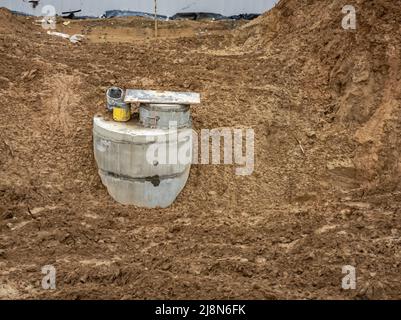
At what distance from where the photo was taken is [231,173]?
342 inches

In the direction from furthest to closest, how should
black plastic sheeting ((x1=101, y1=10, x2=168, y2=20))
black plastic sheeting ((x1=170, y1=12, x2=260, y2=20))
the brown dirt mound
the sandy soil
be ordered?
black plastic sheeting ((x1=170, y1=12, x2=260, y2=20))
black plastic sheeting ((x1=101, y1=10, x2=168, y2=20))
the brown dirt mound
the sandy soil

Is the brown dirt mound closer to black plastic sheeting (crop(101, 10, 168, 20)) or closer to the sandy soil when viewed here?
the sandy soil

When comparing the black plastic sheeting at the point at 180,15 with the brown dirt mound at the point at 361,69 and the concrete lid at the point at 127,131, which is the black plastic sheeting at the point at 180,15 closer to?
the brown dirt mound at the point at 361,69

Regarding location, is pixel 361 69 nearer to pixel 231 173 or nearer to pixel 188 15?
pixel 231 173

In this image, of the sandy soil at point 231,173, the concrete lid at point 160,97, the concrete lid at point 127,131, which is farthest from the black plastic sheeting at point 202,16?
the concrete lid at point 127,131

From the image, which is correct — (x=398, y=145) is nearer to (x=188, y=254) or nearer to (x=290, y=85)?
(x=290, y=85)

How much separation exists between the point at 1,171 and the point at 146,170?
1.95 meters

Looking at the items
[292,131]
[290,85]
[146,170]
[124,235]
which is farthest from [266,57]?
[124,235]

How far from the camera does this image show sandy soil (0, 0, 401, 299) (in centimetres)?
677

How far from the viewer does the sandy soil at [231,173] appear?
677 centimetres

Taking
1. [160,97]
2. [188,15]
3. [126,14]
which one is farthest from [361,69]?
[126,14]

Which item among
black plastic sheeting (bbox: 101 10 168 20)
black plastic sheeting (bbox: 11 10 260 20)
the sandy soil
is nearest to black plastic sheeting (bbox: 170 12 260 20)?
black plastic sheeting (bbox: 11 10 260 20)

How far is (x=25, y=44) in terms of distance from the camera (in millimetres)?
11031

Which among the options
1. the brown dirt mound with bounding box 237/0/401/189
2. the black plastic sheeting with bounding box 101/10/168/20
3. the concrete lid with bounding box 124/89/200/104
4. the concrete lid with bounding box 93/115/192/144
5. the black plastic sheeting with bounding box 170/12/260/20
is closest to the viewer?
the concrete lid with bounding box 93/115/192/144
